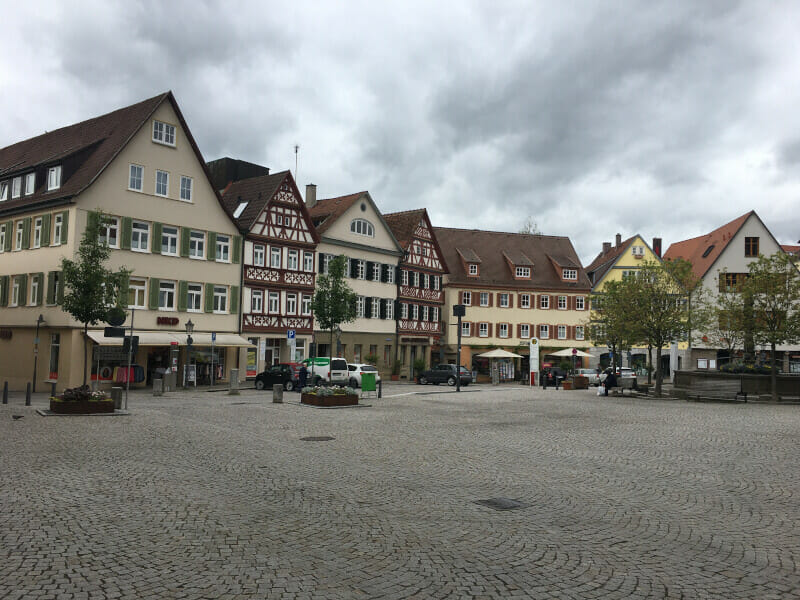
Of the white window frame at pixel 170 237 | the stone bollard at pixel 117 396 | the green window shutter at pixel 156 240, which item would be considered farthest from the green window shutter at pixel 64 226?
the stone bollard at pixel 117 396

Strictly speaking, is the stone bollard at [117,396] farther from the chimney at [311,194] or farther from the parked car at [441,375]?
the chimney at [311,194]

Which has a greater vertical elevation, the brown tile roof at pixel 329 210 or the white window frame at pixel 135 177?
the brown tile roof at pixel 329 210

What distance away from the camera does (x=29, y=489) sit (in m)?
9.94

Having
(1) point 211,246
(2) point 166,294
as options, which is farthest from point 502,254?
(2) point 166,294

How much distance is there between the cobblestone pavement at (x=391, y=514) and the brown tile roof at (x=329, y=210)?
3235 centimetres

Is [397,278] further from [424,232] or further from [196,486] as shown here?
[196,486]

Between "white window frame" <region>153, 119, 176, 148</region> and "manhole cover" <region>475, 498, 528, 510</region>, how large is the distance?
32.3 m

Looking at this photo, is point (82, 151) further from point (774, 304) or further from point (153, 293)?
point (774, 304)

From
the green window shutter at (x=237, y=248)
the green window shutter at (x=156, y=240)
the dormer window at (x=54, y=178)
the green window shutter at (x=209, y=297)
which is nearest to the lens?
the dormer window at (x=54, y=178)

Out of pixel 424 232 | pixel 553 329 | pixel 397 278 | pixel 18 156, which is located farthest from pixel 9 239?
pixel 553 329

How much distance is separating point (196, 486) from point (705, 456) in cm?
977

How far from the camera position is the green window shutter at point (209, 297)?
1558 inches

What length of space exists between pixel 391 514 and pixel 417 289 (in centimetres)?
4817

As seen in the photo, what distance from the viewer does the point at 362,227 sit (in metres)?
51.8
